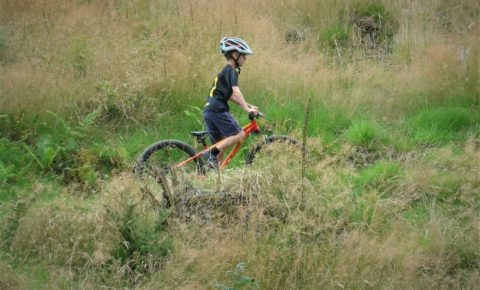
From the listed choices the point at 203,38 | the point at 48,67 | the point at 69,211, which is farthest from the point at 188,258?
the point at 203,38

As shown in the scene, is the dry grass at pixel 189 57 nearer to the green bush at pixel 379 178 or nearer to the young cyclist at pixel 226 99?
the young cyclist at pixel 226 99

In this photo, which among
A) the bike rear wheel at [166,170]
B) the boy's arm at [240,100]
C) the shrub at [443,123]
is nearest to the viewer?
the bike rear wheel at [166,170]

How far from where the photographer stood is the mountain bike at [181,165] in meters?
7.25

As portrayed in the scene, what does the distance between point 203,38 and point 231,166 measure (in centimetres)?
363

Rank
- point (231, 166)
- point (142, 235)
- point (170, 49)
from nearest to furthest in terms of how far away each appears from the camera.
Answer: point (142, 235)
point (231, 166)
point (170, 49)

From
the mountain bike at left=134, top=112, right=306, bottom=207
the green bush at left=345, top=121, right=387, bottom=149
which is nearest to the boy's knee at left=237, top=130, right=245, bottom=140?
the mountain bike at left=134, top=112, right=306, bottom=207

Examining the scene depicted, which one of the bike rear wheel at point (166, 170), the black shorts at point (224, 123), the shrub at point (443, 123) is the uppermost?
the black shorts at point (224, 123)

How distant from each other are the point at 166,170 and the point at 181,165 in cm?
77

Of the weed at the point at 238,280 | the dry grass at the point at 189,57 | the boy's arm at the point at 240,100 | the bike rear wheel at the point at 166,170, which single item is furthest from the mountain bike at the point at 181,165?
the dry grass at the point at 189,57

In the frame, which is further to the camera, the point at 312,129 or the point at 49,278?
the point at 312,129

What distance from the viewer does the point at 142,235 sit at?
22.1 ft

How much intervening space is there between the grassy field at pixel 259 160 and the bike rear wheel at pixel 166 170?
0.63 ft

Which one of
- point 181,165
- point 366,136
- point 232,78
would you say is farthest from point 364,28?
point 181,165

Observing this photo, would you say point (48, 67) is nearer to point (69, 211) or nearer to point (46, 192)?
point (46, 192)
